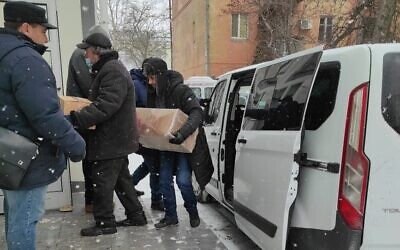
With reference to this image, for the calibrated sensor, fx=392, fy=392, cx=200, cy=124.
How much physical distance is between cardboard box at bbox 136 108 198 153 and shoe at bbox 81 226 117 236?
0.91 m

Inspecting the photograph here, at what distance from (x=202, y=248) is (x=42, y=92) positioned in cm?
212

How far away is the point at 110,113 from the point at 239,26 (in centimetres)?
1977

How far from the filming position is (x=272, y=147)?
9.02ft

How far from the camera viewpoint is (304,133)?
2.50 m

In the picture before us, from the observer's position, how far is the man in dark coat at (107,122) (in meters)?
3.55

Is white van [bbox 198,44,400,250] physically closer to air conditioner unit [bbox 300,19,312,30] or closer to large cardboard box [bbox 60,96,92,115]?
large cardboard box [bbox 60,96,92,115]

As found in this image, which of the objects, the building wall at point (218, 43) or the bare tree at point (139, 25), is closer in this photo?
the building wall at point (218, 43)

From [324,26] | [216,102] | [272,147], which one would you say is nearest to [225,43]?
[324,26]

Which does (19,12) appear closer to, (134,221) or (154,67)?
(154,67)

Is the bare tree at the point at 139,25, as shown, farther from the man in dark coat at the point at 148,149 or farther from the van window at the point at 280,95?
the van window at the point at 280,95

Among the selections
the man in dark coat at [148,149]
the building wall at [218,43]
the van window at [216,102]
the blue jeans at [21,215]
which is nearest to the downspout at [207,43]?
the building wall at [218,43]

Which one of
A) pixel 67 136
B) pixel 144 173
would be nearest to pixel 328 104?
pixel 67 136

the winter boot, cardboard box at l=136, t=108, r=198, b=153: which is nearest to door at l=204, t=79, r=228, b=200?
cardboard box at l=136, t=108, r=198, b=153

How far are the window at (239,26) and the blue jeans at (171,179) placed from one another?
19.1 m
